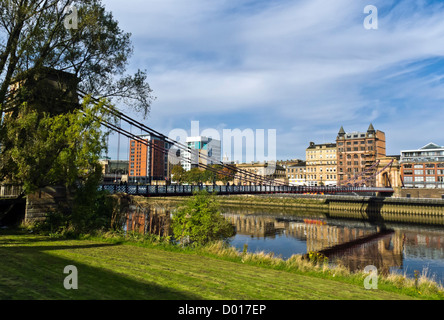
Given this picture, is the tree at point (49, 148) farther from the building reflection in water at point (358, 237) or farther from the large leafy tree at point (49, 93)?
the building reflection in water at point (358, 237)

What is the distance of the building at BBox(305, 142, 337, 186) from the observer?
134500mm

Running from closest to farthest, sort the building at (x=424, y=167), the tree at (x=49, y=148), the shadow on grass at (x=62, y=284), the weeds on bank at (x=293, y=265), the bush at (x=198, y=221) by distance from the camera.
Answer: the shadow on grass at (x=62, y=284), the weeds on bank at (x=293, y=265), the tree at (x=49, y=148), the bush at (x=198, y=221), the building at (x=424, y=167)

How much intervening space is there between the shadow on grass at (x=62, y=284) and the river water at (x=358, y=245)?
61.2ft

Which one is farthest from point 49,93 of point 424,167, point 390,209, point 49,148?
point 424,167

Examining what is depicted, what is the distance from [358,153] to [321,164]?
16104 millimetres

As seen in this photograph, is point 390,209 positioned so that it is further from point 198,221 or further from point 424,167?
point 198,221

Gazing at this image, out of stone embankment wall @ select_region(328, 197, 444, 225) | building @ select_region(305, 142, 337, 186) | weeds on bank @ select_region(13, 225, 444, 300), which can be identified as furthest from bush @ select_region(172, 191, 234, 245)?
building @ select_region(305, 142, 337, 186)

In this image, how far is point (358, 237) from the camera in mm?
41344

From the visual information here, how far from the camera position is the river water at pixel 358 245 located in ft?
89.1

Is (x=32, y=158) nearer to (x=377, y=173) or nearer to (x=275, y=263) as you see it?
(x=275, y=263)

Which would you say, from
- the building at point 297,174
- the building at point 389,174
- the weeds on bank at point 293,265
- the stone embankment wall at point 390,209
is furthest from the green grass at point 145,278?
the building at point 297,174

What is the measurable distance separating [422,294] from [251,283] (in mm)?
6871

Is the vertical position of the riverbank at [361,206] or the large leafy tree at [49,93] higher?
the large leafy tree at [49,93]
